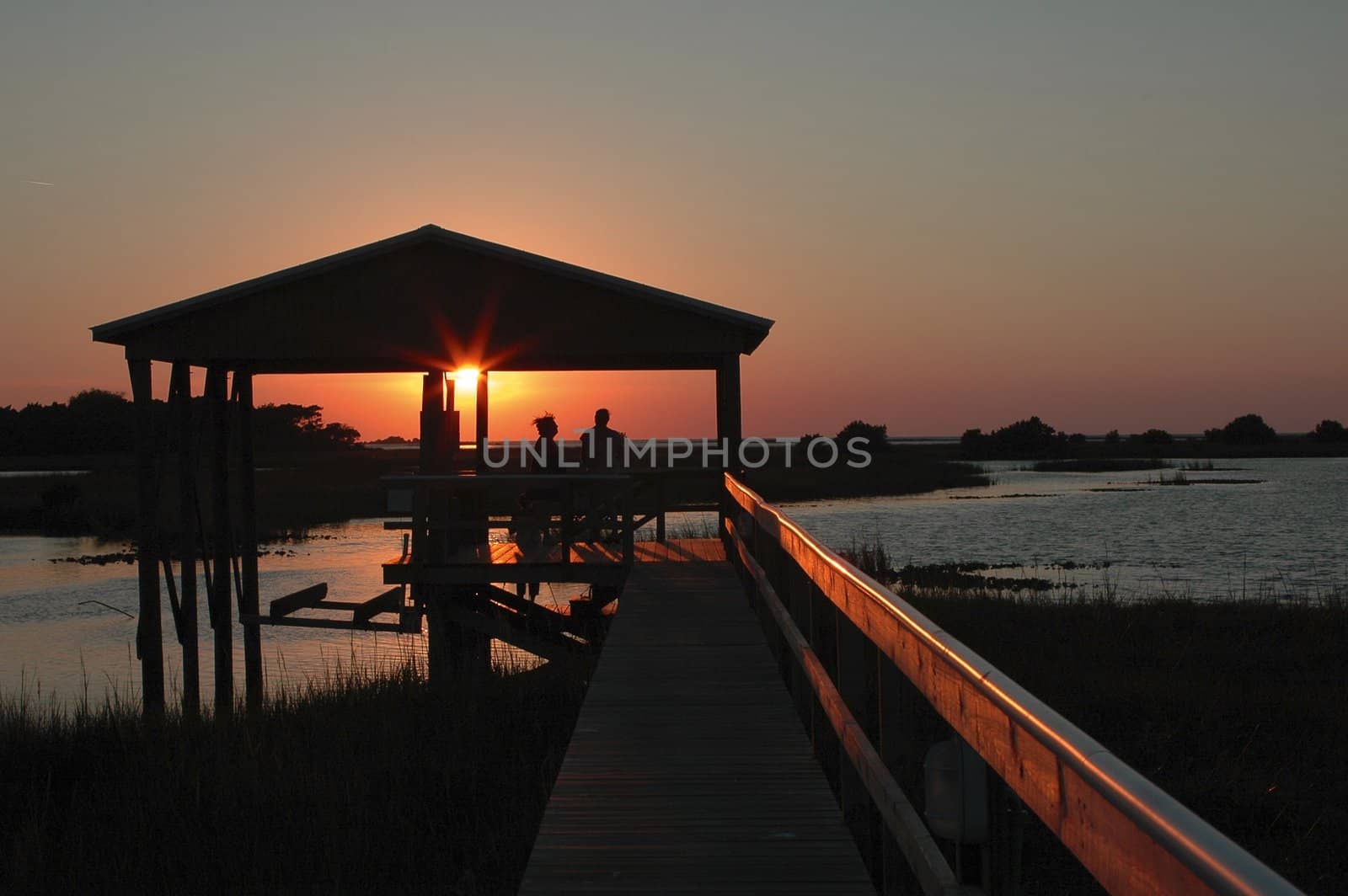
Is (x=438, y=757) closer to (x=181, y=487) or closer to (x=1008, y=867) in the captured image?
(x=1008, y=867)

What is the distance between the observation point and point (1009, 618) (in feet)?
52.2

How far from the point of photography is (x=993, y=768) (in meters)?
2.00

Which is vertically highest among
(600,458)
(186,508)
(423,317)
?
(423,317)

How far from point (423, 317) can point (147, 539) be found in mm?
3687

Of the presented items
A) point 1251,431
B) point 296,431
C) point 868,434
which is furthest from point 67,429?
point 1251,431

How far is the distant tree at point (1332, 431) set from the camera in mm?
128375

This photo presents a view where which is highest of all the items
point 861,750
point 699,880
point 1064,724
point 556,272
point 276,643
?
point 556,272

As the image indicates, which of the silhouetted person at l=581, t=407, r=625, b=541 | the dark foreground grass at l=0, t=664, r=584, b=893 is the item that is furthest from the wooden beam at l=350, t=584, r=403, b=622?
the dark foreground grass at l=0, t=664, r=584, b=893

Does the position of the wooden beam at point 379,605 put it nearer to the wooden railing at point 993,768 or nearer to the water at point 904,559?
the water at point 904,559

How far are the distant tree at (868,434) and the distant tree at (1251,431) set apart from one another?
158 ft

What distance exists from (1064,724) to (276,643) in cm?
1784

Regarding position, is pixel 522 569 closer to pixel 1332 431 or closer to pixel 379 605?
pixel 379 605

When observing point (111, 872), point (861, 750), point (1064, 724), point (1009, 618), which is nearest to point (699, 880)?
point (861, 750)

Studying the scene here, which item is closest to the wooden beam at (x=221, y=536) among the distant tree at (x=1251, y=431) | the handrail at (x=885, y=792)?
the handrail at (x=885, y=792)
